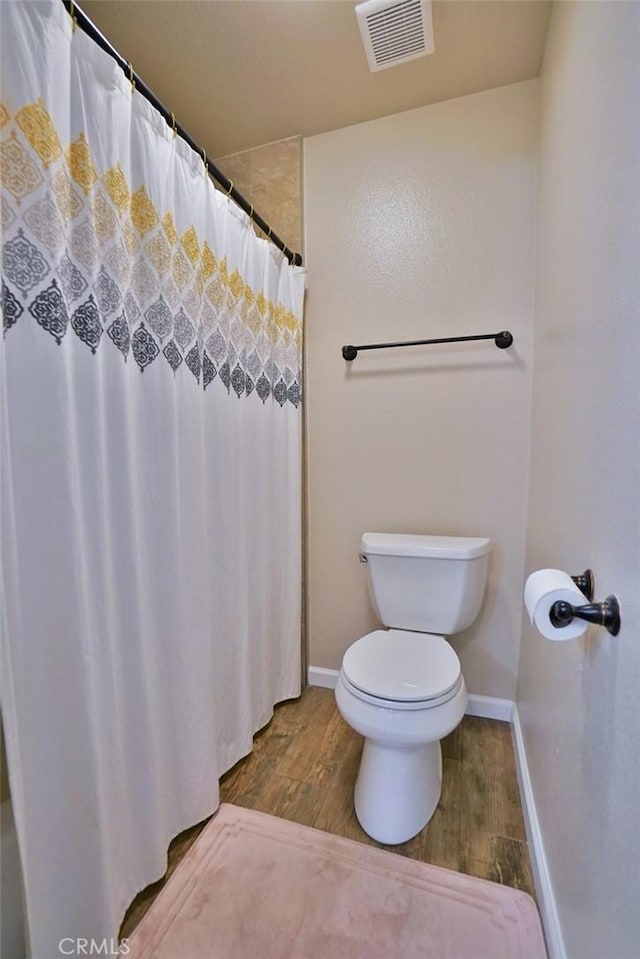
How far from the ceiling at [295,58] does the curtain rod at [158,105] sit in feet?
1.25

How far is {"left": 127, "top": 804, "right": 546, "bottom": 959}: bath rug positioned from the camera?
0.90 metres

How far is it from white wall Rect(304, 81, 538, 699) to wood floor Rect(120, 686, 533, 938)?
Result: 0.30m

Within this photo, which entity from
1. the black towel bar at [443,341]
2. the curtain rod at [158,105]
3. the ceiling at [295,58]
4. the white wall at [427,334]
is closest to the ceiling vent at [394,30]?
the ceiling at [295,58]

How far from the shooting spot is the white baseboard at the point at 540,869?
33.4 inches

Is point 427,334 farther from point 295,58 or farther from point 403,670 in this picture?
point 403,670

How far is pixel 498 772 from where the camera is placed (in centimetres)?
140

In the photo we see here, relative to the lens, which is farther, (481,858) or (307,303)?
(307,303)

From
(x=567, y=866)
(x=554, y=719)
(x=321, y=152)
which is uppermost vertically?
(x=321, y=152)

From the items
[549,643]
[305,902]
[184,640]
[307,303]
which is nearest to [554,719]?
[549,643]

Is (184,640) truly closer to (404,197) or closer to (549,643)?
(549,643)

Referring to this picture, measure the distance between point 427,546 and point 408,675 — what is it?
447mm

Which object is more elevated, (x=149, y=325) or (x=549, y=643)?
(x=149, y=325)

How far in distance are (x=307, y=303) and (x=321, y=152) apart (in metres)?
0.62

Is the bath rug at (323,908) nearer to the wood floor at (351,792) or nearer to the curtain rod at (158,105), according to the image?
the wood floor at (351,792)
